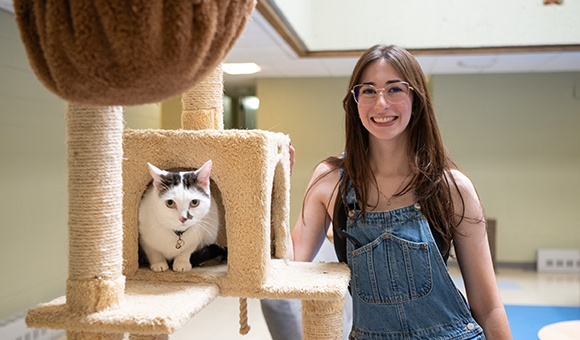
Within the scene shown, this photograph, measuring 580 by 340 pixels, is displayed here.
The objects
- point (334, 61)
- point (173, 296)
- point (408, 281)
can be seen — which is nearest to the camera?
point (173, 296)

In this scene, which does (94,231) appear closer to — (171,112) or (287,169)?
(287,169)

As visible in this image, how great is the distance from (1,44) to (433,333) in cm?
184

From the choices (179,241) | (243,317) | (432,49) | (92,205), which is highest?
(432,49)

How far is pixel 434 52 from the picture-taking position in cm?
327

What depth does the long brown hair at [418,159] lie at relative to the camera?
3.68 feet

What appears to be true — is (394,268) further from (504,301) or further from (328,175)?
(504,301)

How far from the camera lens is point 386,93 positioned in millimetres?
1131

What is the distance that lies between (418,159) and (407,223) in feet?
0.58

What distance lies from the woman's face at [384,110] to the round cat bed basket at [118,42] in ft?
2.41

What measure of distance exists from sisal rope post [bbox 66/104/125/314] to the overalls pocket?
591 millimetres

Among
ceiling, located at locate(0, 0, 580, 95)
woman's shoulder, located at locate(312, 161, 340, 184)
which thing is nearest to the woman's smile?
woman's shoulder, located at locate(312, 161, 340, 184)

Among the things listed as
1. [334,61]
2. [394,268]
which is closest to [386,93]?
[394,268]

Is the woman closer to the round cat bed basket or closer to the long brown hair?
the long brown hair

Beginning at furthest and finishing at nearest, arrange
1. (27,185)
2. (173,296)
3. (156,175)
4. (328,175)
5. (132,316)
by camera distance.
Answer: (27,185) → (328,175) → (156,175) → (173,296) → (132,316)
